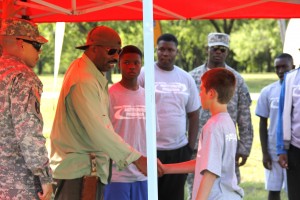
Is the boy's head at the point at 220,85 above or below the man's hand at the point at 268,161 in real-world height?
above

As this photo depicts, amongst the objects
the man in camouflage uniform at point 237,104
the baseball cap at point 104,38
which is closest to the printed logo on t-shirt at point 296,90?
the man in camouflage uniform at point 237,104

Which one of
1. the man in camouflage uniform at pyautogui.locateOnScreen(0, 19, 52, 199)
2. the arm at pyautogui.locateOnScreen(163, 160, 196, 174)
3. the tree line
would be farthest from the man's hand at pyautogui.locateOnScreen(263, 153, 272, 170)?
the tree line

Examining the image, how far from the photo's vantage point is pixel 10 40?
4918 millimetres

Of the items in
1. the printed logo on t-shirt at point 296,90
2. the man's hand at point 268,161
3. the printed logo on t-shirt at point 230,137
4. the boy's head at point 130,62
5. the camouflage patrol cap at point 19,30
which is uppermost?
the camouflage patrol cap at point 19,30

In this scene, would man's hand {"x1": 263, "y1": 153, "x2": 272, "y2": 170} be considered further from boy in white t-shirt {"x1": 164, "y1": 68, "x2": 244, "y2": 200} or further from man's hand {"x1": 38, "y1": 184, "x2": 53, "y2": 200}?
man's hand {"x1": 38, "y1": 184, "x2": 53, "y2": 200}

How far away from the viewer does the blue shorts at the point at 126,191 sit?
252 inches

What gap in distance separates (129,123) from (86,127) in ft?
3.78

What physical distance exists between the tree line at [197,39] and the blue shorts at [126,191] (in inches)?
948

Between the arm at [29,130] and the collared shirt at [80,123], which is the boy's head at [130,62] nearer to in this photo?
→ the collared shirt at [80,123]

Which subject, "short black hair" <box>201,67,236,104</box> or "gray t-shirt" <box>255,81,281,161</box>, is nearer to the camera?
"short black hair" <box>201,67,236,104</box>

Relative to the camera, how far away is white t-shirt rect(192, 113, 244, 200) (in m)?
4.90

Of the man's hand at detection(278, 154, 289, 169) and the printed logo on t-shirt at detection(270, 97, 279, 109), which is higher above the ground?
the printed logo on t-shirt at detection(270, 97, 279, 109)

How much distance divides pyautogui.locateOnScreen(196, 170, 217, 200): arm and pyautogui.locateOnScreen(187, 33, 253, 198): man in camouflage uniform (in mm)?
2911

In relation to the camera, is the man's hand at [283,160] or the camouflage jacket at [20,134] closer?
the camouflage jacket at [20,134]
